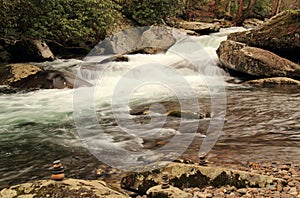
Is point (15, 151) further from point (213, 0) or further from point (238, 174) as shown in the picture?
point (213, 0)

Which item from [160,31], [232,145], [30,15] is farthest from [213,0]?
[232,145]

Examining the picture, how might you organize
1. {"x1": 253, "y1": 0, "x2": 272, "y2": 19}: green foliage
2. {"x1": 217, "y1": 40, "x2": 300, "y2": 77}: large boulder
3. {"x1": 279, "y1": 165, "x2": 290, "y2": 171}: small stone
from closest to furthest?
{"x1": 279, "y1": 165, "x2": 290, "y2": 171}: small stone, {"x1": 217, "y1": 40, "x2": 300, "y2": 77}: large boulder, {"x1": 253, "y1": 0, "x2": 272, "y2": 19}: green foliage

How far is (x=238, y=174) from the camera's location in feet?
13.2

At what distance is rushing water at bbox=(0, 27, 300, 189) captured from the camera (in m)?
5.34

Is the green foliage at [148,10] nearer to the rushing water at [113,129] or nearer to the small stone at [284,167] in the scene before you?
the rushing water at [113,129]

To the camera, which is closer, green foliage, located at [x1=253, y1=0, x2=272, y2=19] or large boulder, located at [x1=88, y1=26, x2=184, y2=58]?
large boulder, located at [x1=88, y1=26, x2=184, y2=58]

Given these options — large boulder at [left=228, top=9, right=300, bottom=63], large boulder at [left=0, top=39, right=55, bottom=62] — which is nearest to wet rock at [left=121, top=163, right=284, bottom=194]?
large boulder at [left=228, top=9, right=300, bottom=63]

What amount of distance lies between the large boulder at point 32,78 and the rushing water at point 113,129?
21.3 inches

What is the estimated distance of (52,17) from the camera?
45.8 feet

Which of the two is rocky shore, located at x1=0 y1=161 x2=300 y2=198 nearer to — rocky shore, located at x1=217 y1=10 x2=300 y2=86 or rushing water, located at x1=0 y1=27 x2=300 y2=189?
rushing water, located at x1=0 y1=27 x2=300 y2=189

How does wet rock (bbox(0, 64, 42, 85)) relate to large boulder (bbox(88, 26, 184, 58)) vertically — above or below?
below

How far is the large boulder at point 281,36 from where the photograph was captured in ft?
46.2

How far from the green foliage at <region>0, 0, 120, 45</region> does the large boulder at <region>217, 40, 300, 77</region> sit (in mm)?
6807

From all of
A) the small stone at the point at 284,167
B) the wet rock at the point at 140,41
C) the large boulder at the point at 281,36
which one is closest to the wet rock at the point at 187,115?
the small stone at the point at 284,167
